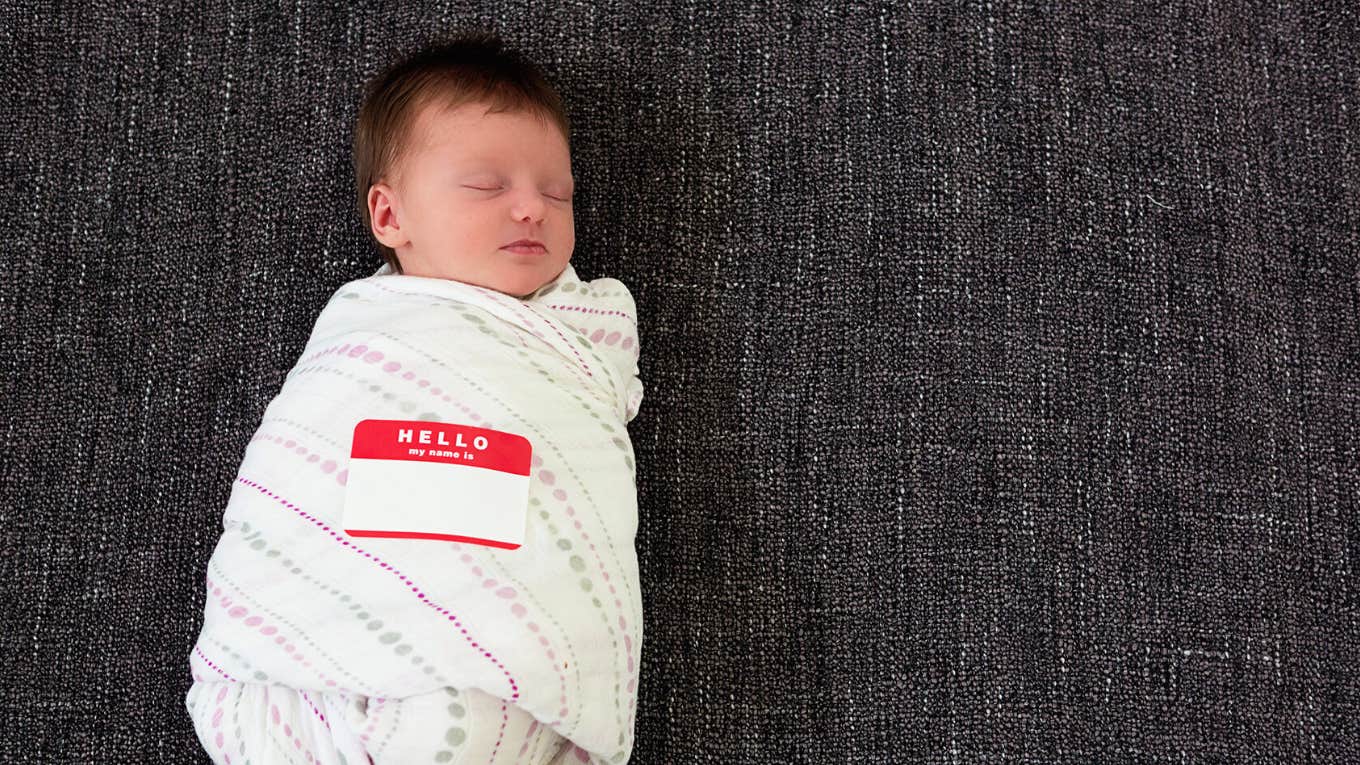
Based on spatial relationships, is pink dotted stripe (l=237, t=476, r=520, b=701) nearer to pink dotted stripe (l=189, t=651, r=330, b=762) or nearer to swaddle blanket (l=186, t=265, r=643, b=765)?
swaddle blanket (l=186, t=265, r=643, b=765)

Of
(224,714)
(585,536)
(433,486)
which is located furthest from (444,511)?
(224,714)

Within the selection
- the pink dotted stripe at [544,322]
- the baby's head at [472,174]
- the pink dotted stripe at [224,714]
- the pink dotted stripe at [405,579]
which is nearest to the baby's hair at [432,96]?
the baby's head at [472,174]

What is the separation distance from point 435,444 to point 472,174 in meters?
0.28

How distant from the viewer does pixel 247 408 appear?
46.4 inches

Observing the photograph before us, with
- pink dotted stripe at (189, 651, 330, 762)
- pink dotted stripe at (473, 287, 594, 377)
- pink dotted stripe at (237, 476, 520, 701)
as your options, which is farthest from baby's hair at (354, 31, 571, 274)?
pink dotted stripe at (189, 651, 330, 762)

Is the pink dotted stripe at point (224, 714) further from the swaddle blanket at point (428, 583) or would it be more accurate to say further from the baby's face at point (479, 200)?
the baby's face at point (479, 200)

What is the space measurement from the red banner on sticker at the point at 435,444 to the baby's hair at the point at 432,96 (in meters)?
0.23

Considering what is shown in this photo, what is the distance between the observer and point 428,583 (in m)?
0.94

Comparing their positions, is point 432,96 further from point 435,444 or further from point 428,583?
point 428,583

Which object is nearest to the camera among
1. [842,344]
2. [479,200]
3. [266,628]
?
[266,628]

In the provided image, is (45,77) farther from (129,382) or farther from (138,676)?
(138,676)

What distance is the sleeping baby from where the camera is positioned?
92 cm

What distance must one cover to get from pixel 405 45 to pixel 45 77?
0.43 m

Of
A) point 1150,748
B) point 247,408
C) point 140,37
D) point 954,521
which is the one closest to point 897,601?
point 954,521
